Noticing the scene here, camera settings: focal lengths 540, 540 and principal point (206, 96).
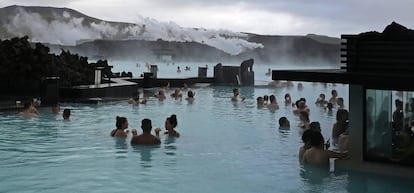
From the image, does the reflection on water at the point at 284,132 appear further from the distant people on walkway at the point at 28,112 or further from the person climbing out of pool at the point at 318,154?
the distant people on walkway at the point at 28,112

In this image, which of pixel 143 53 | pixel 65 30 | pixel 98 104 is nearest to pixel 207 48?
pixel 143 53

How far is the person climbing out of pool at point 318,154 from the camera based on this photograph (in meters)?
9.27

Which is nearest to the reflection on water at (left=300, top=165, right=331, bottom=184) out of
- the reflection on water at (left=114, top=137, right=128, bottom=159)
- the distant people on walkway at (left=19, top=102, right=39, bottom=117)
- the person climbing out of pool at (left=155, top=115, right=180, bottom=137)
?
the reflection on water at (left=114, top=137, right=128, bottom=159)

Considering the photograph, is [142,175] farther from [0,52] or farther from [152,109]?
[0,52]

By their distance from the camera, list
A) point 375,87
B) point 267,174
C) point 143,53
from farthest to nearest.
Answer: point 143,53, point 267,174, point 375,87

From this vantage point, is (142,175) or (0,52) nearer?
(142,175)

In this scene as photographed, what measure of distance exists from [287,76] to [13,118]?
1019 cm

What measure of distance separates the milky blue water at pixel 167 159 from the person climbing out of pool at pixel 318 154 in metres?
0.27

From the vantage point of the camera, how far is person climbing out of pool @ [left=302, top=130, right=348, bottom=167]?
9.27 meters

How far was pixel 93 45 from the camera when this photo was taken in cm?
10269

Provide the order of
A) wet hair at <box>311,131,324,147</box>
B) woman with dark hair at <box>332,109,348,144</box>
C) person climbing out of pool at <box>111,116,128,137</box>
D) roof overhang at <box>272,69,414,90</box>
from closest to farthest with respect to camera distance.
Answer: roof overhang at <box>272,69,414,90</box>
wet hair at <box>311,131,324,147</box>
woman with dark hair at <box>332,109,348,144</box>
person climbing out of pool at <box>111,116,128,137</box>

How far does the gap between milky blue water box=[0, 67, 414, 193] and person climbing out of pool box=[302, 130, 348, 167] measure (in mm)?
271

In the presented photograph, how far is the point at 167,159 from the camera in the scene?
10.5m

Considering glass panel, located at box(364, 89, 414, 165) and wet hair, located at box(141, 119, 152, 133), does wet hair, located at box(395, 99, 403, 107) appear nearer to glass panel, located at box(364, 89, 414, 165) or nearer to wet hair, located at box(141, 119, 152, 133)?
glass panel, located at box(364, 89, 414, 165)
